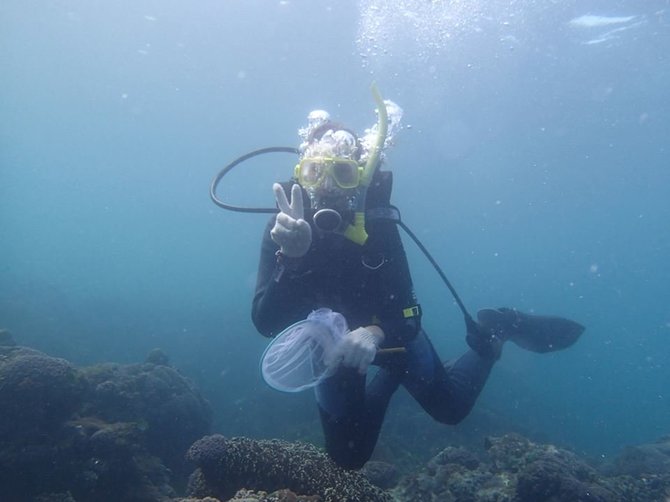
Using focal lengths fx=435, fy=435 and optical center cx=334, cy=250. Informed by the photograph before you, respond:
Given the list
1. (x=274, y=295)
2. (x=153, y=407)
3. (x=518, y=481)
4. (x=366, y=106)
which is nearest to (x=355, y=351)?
(x=274, y=295)

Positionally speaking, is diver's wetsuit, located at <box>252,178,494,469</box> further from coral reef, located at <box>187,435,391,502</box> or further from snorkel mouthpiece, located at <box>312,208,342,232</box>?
coral reef, located at <box>187,435,391,502</box>

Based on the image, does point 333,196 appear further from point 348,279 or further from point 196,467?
point 196,467

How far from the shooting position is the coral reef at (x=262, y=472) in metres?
5.10

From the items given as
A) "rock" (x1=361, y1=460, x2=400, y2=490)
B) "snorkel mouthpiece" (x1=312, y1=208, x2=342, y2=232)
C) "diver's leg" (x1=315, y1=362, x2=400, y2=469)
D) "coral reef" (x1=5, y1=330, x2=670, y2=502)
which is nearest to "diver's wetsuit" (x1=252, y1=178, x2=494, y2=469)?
"diver's leg" (x1=315, y1=362, x2=400, y2=469)

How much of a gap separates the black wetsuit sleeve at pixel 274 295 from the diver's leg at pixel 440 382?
1.52m

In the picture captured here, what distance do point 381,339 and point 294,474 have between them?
2.34m

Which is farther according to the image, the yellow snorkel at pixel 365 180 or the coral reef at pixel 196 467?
the coral reef at pixel 196 467

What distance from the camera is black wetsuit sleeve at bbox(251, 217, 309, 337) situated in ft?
13.3

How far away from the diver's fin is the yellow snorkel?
394 cm

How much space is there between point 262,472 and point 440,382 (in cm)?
244

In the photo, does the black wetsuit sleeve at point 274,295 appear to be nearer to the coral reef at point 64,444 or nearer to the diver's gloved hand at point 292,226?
the diver's gloved hand at point 292,226

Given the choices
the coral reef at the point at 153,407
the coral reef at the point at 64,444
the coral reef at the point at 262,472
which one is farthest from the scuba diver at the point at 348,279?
the coral reef at the point at 153,407

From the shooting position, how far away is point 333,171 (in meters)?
4.09

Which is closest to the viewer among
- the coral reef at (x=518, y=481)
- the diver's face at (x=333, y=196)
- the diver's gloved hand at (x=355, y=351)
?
the diver's gloved hand at (x=355, y=351)
